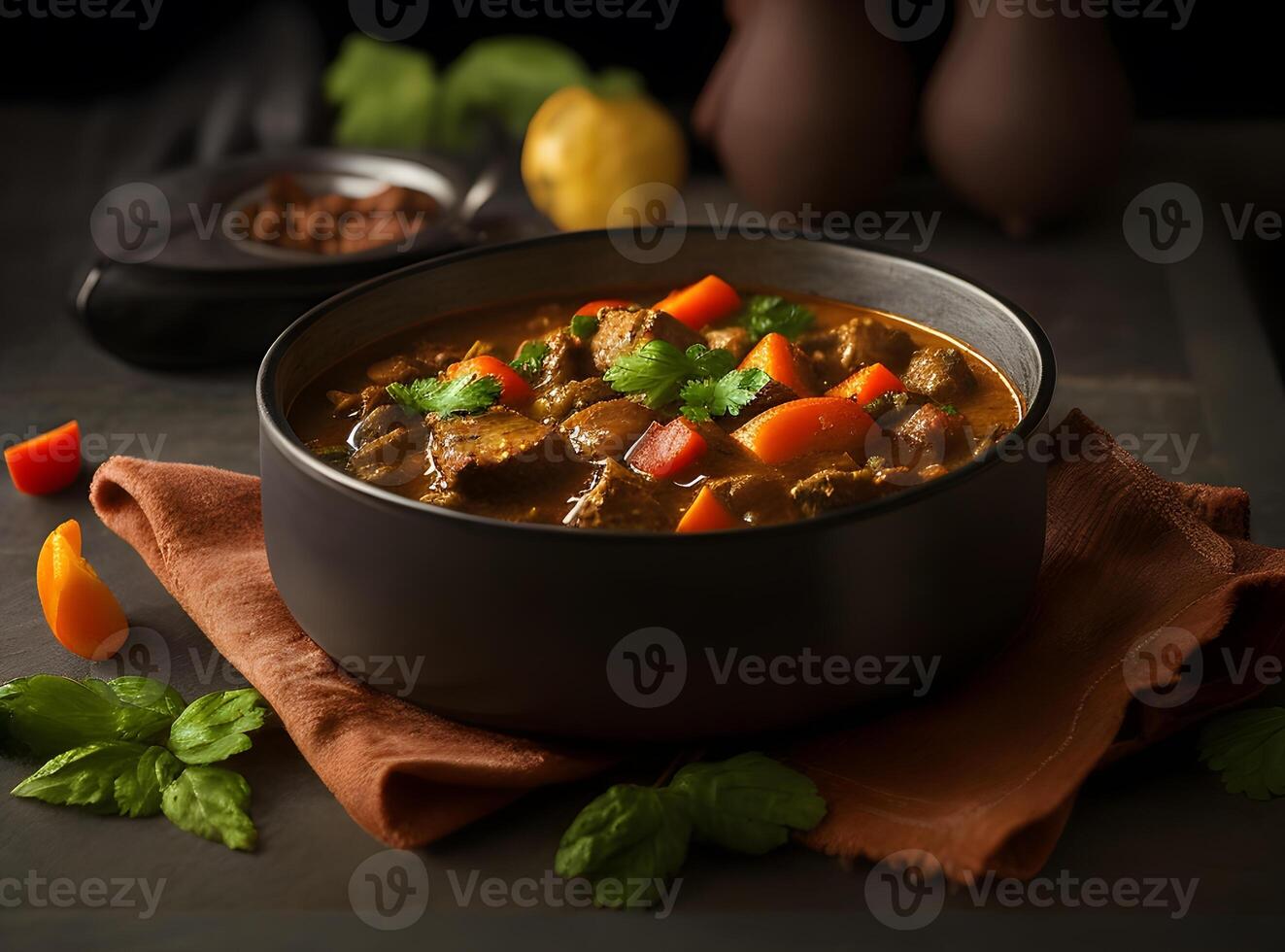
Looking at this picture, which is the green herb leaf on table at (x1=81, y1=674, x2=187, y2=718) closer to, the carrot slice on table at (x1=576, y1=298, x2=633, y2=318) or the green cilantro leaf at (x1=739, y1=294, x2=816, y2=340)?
the carrot slice on table at (x1=576, y1=298, x2=633, y2=318)

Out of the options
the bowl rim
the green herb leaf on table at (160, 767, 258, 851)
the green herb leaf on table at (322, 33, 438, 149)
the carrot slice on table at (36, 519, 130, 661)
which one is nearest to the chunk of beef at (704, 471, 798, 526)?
the bowl rim

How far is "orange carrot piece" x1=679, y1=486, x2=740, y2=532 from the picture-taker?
2.57 m

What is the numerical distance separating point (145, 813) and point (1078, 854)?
1.45m

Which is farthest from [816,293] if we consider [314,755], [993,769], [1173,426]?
[314,755]

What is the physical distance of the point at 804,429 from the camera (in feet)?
9.35

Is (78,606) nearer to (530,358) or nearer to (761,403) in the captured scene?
(530,358)

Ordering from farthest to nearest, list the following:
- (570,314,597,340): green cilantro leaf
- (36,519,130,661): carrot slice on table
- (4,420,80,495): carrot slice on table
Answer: (4,420,80,495): carrot slice on table < (570,314,597,340): green cilantro leaf < (36,519,130,661): carrot slice on table

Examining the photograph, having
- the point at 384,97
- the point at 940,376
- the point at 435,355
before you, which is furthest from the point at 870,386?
the point at 384,97

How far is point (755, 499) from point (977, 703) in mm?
495

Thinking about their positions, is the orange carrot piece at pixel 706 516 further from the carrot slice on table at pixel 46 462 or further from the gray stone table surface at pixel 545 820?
the carrot slice on table at pixel 46 462

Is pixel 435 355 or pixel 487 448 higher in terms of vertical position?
pixel 487 448

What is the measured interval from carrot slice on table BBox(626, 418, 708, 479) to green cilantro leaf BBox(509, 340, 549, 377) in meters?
0.41

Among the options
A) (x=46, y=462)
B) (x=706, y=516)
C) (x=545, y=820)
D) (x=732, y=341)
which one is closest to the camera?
(x=545, y=820)

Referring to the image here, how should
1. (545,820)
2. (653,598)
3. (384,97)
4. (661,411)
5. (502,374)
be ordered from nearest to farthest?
(653,598)
(545,820)
(661,411)
(502,374)
(384,97)
